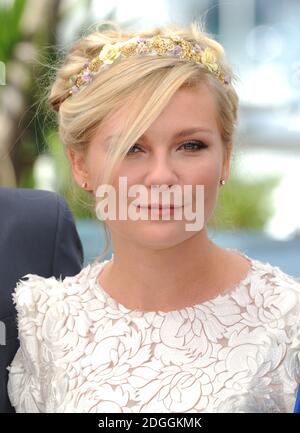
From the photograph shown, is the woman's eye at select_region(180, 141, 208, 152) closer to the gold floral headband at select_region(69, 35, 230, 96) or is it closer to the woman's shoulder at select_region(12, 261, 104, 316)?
the gold floral headband at select_region(69, 35, 230, 96)

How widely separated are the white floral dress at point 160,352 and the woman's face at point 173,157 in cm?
19

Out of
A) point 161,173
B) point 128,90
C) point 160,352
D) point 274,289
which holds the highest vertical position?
point 128,90

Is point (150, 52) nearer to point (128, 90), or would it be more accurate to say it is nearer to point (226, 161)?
point (128, 90)

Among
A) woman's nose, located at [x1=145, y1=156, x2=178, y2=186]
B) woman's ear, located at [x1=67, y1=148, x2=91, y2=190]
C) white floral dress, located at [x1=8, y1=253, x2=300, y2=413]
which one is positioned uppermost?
woman's ear, located at [x1=67, y1=148, x2=91, y2=190]

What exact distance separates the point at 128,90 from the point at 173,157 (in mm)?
148

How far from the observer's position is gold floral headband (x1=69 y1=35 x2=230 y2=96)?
4.82ft

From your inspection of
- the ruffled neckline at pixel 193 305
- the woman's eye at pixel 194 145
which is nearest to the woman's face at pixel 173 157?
the woman's eye at pixel 194 145

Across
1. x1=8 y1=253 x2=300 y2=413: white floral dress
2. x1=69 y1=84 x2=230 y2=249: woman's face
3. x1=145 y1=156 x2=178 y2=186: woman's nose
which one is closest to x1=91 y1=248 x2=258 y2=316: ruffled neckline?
x1=8 y1=253 x2=300 y2=413: white floral dress

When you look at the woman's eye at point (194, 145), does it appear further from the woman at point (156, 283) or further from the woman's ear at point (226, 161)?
the woman's ear at point (226, 161)

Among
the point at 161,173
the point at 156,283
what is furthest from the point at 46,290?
the point at 161,173

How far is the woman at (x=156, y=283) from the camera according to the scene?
54.8 inches

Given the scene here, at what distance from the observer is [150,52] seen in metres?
1.46

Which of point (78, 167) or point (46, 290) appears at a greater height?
point (78, 167)
